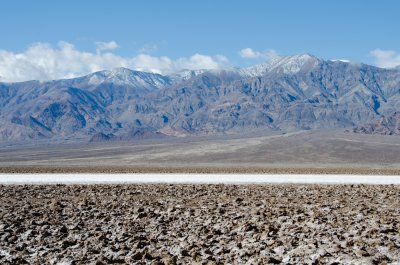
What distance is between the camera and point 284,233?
35.7ft

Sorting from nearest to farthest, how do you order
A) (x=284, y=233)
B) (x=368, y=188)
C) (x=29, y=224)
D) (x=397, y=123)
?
(x=284, y=233), (x=29, y=224), (x=368, y=188), (x=397, y=123)

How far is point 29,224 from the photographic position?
12.9 m

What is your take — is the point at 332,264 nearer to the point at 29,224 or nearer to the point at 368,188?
the point at 29,224

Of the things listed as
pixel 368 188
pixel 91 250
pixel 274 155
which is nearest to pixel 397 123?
pixel 274 155

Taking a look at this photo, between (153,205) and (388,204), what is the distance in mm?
6711

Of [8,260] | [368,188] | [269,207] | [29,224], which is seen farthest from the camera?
[368,188]

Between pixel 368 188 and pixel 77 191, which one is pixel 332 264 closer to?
pixel 368 188

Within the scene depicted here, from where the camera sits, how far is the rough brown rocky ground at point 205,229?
9.66 m

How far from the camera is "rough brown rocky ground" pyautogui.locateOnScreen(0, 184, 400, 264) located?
9656 millimetres

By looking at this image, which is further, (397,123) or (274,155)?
(397,123)

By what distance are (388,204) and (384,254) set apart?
5.82 m

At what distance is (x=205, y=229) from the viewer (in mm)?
11836

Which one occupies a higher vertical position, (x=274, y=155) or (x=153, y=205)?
(x=153, y=205)

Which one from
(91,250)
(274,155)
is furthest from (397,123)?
(91,250)
